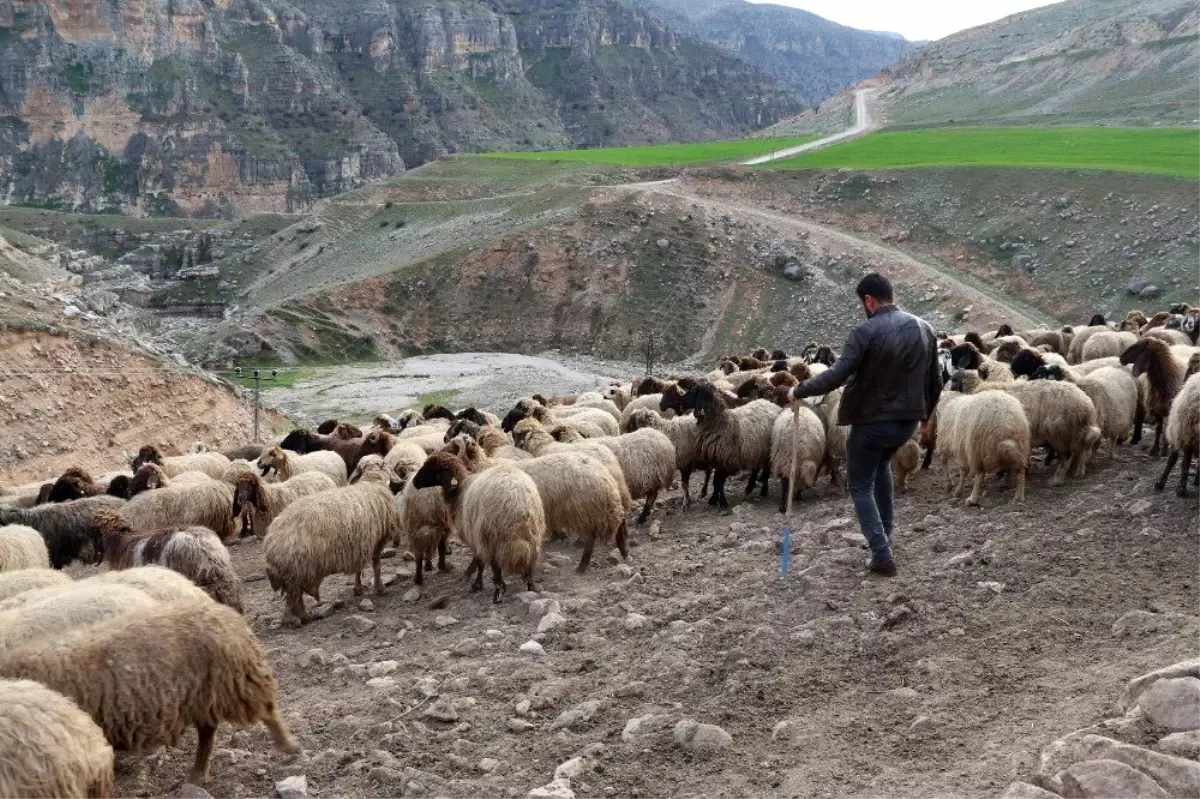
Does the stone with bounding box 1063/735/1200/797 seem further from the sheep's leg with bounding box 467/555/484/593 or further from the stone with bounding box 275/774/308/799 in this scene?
the sheep's leg with bounding box 467/555/484/593

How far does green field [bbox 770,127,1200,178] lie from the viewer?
53094 mm

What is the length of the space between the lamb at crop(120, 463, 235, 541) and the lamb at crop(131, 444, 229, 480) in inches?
94.5

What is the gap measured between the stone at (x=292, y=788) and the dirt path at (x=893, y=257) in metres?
37.8

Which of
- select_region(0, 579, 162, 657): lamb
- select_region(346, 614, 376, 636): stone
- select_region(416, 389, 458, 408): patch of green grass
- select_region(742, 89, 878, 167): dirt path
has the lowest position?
select_region(416, 389, 458, 408): patch of green grass

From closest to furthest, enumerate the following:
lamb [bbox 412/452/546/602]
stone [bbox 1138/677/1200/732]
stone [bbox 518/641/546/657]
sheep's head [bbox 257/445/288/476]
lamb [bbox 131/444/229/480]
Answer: stone [bbox 1138/677/1200/732]
stone [bbox 518/641/546/657]
lamb [bbox 412/452/546/602]
sheep's head [bbox 257/445/288/476]
lamb [bbox 131/444/229/480]

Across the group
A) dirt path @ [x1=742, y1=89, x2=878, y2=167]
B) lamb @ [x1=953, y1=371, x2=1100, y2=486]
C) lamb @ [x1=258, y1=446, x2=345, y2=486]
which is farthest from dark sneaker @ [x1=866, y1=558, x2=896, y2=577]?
dirt path @ [x1=742, y1=89, x2=878, y2=167]

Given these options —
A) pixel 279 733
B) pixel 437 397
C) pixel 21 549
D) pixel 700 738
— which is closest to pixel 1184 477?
pixel 700 738

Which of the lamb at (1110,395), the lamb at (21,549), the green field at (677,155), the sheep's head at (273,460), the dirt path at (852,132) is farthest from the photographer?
the green field at (677,155)

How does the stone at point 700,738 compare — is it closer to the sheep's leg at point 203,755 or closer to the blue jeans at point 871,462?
the blue jeans at point 871,462

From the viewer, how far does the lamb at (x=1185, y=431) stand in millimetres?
8812

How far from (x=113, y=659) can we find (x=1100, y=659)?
237 inches

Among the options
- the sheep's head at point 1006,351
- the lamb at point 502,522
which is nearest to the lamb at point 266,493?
the lamb at point 502,522

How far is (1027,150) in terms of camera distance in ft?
209

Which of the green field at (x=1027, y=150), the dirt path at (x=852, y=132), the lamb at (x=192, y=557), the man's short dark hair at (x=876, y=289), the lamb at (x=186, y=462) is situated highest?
the dirt path at (x=852, y=132)
